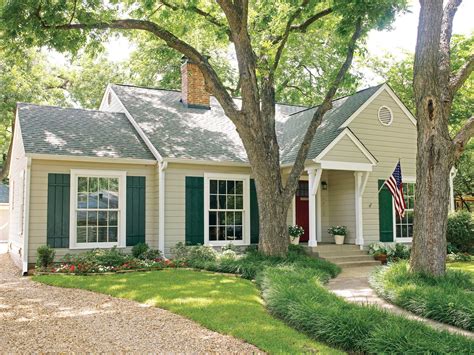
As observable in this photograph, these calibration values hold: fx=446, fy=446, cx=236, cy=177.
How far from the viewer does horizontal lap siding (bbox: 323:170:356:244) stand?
559 inches

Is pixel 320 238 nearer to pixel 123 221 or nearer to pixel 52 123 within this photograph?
pixel 123 221

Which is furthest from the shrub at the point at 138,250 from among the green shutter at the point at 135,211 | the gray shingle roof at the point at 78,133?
the gray shingle roof at the point at 78,133

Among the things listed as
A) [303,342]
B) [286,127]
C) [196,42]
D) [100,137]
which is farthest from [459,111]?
[303,342]

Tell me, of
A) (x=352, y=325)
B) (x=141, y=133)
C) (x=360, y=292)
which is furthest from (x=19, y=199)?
(x=352, y=325)

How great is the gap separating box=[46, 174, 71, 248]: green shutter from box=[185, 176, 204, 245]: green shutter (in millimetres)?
3185

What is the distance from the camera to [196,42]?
21125 mm

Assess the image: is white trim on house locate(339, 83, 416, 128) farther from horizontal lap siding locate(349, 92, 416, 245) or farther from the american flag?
the american flag

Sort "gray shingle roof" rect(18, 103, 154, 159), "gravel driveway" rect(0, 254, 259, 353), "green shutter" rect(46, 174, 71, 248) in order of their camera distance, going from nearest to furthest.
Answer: "gravel driveway" rect(0, 254, 259, 353) < "green shutter" rect(46, 174, 71, 248) < "gray shingle roof" rect(18, 103, 154, 159)

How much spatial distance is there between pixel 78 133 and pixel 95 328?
8120 mm

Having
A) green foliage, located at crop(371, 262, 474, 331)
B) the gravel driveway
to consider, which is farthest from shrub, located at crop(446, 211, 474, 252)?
the gravel driveway

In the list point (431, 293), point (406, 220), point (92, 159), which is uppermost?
point (92, 159)

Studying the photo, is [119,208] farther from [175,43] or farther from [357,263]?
[357,263]

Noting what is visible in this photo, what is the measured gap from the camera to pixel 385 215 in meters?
14.7

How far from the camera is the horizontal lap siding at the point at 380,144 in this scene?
1441cm
